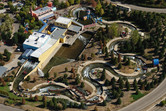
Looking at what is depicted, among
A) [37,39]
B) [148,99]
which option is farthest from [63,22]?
[148,99]

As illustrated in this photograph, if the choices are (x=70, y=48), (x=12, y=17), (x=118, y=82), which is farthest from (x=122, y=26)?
(x=12, y=17)

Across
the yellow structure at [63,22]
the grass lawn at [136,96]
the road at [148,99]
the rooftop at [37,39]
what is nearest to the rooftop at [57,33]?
the yellow structure at [63,22]

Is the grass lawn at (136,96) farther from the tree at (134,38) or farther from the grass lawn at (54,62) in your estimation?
the grass lawn at (54,62)

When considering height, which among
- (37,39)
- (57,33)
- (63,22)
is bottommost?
(37,39)

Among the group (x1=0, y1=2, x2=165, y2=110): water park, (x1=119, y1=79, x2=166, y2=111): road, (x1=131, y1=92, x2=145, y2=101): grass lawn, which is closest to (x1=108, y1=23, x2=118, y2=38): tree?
(x1=0, y1=2, x2=165, y2=110): water park

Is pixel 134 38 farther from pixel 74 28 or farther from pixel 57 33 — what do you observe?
pixel 57 33
